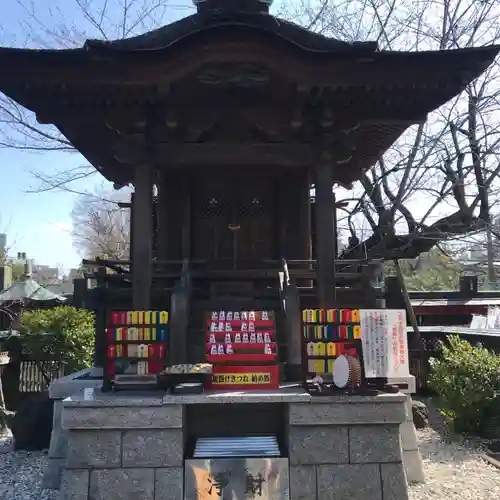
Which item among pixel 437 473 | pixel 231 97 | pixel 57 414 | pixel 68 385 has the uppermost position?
pixel 231 97

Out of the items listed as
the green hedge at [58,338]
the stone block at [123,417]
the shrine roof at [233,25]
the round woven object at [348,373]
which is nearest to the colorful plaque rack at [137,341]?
the stone block at [123,417]

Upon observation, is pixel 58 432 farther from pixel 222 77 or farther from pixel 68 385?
pixel 222 77

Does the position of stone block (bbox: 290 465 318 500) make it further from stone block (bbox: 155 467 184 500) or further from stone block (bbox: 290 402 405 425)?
stone block (bbox: 155 467 184 500)

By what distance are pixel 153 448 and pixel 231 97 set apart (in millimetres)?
4413

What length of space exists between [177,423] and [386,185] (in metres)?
10.4

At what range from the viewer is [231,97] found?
6.78m

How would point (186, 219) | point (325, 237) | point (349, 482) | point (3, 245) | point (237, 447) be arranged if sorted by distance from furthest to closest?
point (3, 245)
point (186, 219)
point (325, 237)
point (237, 447)
point (349, 482)

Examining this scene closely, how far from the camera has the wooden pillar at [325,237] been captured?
21.8ft

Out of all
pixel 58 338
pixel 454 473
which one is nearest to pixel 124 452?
pixel 454 473

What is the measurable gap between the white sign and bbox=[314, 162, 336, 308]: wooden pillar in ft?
4.92

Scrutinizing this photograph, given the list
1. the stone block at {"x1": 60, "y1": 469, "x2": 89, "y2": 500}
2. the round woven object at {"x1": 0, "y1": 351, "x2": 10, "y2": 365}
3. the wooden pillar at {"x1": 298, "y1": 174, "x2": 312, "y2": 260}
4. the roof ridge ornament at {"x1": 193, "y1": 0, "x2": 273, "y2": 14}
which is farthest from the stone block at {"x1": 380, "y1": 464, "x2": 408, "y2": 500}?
the round woven object at {"x1": 0, "y1": 351, "x2": 10, "y2": 365}

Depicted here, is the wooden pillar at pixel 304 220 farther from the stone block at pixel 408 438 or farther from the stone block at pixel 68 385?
the stone block at pixel 68 385

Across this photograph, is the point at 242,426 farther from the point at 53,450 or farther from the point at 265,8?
the point at 265,8

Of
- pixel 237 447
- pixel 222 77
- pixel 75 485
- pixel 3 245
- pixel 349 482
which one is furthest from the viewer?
pixel 3 245
